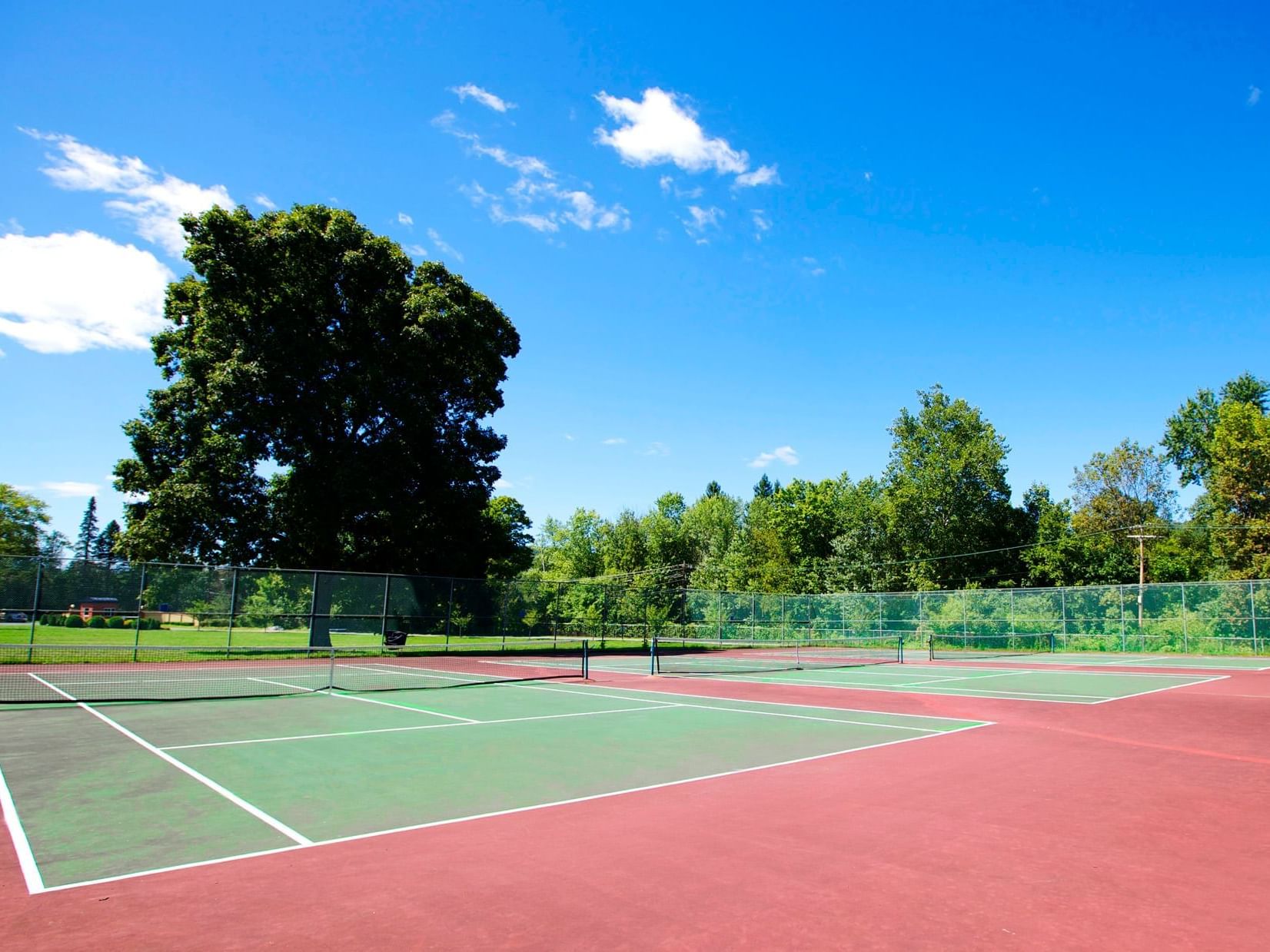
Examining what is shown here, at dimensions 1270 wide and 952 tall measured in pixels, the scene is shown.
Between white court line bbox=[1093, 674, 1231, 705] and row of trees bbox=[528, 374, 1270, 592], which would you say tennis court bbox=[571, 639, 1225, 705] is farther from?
row of trees bbox=[528, 374, 1270, 592]

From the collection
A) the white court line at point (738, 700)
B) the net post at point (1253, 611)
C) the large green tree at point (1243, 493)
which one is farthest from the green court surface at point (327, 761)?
the large green tree at point (1243, 493)

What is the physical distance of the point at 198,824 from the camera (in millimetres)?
6527

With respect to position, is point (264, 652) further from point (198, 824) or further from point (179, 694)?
point (198, 824)

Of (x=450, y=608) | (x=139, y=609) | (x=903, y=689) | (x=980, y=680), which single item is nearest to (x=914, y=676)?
(x=980, y=680)

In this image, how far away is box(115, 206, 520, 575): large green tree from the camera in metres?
31.0

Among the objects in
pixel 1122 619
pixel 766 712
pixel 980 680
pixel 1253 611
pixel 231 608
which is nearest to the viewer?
pixel 766 712

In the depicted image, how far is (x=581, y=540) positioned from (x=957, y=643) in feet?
217

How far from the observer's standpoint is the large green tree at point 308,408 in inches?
1221

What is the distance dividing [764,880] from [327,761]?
19.8 ft

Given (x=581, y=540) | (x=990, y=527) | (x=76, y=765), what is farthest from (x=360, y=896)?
(x=581, y=540)

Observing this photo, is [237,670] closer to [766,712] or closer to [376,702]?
[376,702]

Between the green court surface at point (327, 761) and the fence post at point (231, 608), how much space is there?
10475mm

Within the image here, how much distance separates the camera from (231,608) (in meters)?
25.0

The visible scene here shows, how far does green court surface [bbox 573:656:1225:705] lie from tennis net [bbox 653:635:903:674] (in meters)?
1.19
